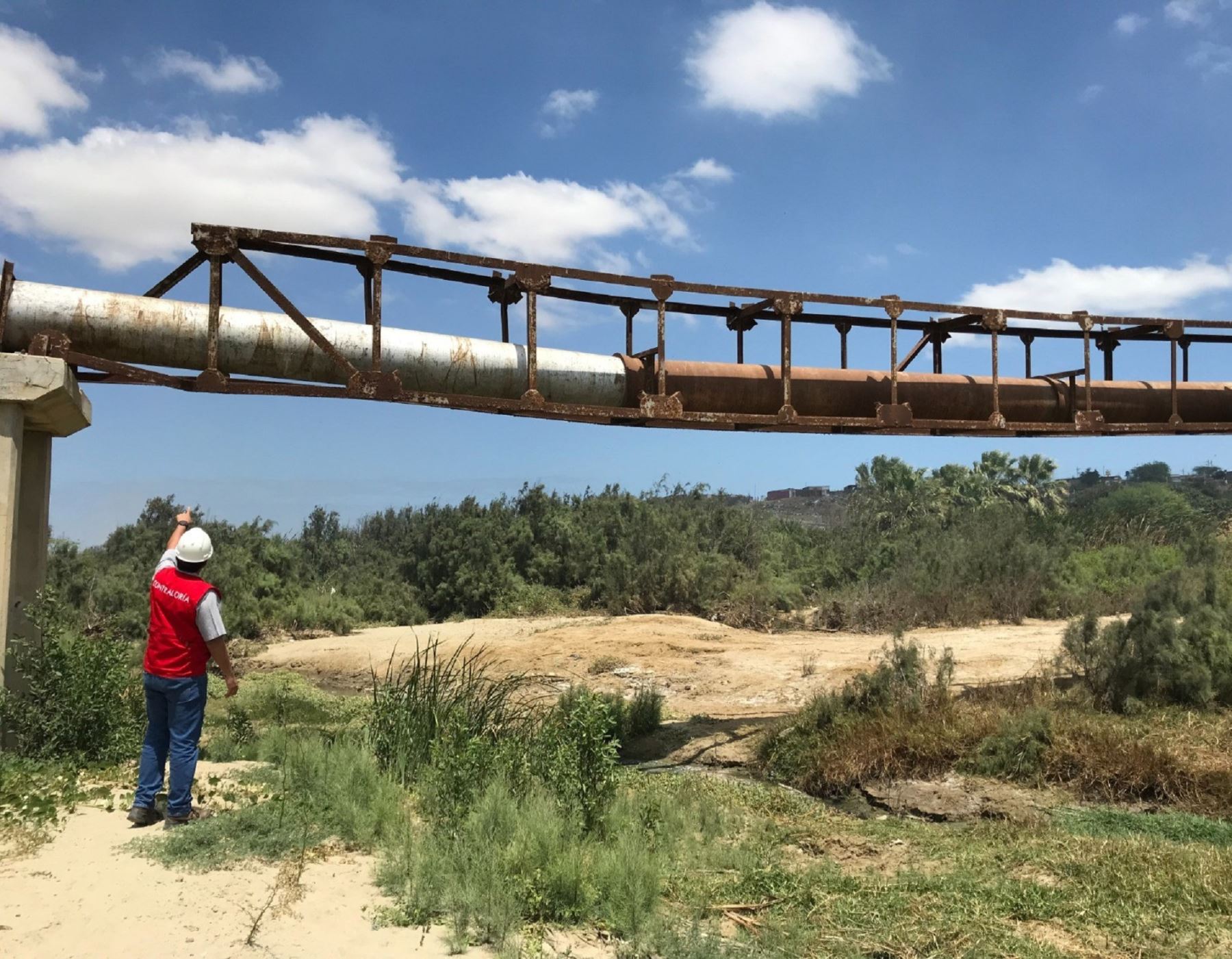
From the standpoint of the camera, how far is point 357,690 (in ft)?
54.3

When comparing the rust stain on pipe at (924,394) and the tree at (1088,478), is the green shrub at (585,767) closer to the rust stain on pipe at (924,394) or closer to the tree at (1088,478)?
the rust stain on pipe at (924,394)

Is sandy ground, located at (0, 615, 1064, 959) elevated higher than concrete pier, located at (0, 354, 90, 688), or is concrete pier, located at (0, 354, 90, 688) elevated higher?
concrete pier, located at (0, 354, 90, 688)

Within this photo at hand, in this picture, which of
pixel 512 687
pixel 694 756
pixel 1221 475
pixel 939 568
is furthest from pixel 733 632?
pixel 1221 475

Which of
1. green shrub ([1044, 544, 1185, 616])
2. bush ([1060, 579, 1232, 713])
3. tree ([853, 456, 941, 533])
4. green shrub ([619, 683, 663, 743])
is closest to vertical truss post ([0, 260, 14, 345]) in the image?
green shrub ([619, 683, 663, 743])

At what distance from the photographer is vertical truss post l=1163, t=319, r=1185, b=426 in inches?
468

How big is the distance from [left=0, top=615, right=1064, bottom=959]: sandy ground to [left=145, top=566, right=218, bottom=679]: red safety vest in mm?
1050

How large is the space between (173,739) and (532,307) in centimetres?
475

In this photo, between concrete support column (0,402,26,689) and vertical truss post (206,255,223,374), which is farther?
vertical truss post (206,255,223,374)

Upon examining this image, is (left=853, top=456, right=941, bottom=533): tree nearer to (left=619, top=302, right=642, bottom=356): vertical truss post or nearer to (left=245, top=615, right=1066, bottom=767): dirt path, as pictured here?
(left=245, top=615, right=1066, bottom=767): dirt path

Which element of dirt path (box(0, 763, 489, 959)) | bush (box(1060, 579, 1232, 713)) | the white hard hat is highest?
the white hard hat

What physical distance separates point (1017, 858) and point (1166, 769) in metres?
2.64

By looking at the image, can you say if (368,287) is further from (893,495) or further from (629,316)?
(893,495)

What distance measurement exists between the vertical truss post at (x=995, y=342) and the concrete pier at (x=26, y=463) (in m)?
9.00

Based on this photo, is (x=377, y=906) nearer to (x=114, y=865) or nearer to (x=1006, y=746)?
(x=114, y=865)
